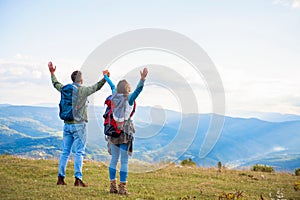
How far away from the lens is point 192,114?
1228 centimetres

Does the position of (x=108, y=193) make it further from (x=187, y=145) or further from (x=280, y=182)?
(x=280, y=182)

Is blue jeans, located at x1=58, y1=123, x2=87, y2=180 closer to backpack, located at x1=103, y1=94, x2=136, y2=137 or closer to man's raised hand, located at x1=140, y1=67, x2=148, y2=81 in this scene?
backpack, located at x1=103, y1=94, x2=136, y2=137

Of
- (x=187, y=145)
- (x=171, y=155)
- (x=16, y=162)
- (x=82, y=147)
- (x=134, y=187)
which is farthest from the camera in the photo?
(x=16, y=162)

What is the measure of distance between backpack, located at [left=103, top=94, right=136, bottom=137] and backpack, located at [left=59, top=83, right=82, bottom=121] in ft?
4.52

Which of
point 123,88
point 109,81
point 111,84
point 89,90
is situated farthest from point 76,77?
point 123,88

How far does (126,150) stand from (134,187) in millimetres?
2795

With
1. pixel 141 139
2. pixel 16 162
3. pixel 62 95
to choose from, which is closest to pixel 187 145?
pixel 141 139

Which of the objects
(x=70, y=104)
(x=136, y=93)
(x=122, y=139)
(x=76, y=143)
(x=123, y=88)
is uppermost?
(x=123, y=88)

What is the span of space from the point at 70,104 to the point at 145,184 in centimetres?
402

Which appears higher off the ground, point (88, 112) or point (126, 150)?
point (88, 112)

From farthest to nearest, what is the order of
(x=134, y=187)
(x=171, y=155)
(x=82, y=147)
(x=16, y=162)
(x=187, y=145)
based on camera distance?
(x=16, y=162), (x=171, y=155), (x=187, y=145), (x=134, y=187), (x=82, y=147)

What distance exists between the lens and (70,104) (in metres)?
9.45

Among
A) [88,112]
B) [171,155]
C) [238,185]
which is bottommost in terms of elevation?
[238,185]

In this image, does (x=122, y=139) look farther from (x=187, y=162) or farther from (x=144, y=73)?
(x=187, y=162)
